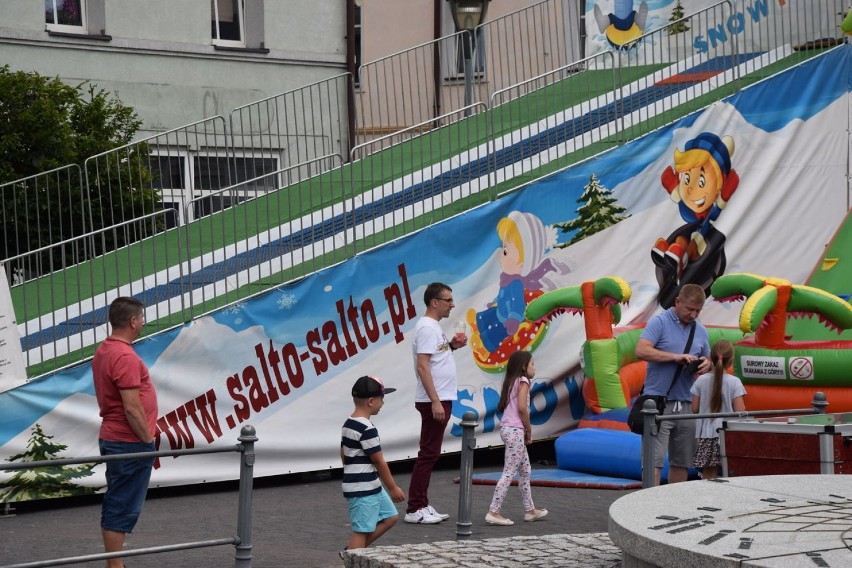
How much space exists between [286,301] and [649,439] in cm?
492

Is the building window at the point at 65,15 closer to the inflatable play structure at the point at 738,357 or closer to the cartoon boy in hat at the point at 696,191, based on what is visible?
the cartoon boy in hat at the point at 696,191

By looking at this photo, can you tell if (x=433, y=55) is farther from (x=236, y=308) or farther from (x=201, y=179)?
(x=236, y=308)

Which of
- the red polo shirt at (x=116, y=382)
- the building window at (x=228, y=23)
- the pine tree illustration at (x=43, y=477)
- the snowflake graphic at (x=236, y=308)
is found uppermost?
the building window at (x=228, y=23)

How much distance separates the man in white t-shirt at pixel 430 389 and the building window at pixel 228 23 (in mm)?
13396

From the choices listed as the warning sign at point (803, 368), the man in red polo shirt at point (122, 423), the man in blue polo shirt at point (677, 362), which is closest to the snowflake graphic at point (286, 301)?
the man in blue polo shirt at point (677, 362)

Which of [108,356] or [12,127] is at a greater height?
[12,127]

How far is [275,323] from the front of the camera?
13898mm

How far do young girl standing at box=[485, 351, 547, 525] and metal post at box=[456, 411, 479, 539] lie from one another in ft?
4.12

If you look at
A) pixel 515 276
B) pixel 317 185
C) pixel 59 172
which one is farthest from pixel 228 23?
pixel 515 276

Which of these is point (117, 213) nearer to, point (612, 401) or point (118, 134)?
point (118, 134)

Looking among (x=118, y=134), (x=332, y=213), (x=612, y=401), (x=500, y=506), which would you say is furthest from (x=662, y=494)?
(x=118, y=134)

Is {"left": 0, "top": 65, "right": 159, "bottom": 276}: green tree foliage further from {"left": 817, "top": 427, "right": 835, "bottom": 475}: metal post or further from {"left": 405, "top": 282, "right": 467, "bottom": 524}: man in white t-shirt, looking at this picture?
{"left": 817, "top": 427, "right": 835, "bottom": 475}: metal post

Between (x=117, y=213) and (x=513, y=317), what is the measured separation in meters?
4.93

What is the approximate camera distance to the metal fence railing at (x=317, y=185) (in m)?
14.3
